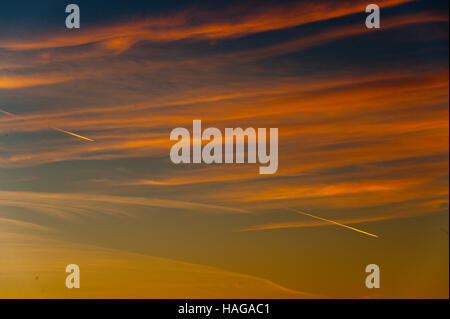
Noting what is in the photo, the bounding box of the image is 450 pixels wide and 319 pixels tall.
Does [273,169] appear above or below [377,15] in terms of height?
below

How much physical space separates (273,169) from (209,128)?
60 centimetres

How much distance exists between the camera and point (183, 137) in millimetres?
7547

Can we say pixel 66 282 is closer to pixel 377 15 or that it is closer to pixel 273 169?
pixel 273 169

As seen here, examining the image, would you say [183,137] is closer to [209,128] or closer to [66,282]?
[209,128]
